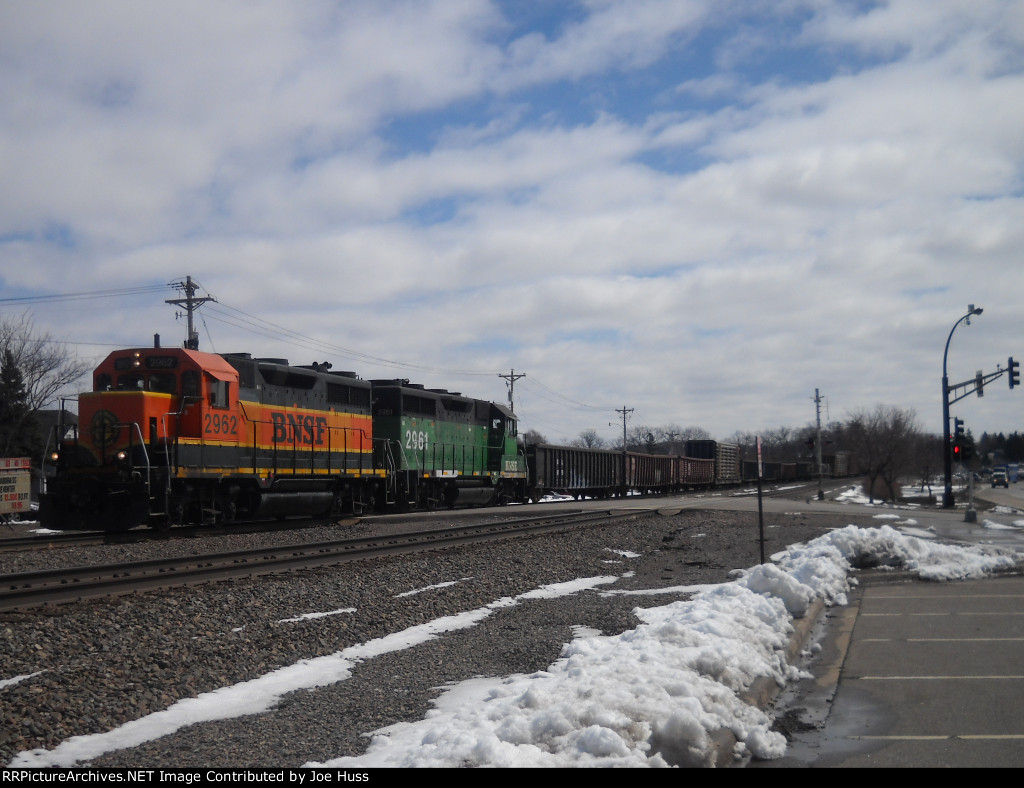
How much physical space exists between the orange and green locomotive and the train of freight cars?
Result: 3 cm

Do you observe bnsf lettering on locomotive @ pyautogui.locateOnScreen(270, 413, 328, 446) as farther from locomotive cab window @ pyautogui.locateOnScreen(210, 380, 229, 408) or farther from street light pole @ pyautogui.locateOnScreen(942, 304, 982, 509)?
street light pole @ pyautogui.locateOnScreen(942, 304, 982, 509)

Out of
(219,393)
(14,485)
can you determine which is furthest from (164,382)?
(14,485)

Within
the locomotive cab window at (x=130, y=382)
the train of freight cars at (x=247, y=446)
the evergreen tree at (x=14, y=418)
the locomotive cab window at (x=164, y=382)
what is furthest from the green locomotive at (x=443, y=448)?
the evergreen tree at (x=14, y=418)

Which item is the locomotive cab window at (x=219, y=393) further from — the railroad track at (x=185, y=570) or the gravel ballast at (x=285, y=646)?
the gravel ballast at (x=285, y=646)

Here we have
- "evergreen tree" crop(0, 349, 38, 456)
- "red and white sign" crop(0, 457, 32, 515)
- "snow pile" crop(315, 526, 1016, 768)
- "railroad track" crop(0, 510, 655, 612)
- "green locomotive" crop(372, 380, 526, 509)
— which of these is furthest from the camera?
"evergreen tree" crop(0, 349, 38, 456)

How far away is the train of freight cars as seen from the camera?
16.6m

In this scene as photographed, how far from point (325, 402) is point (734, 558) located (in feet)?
41.1

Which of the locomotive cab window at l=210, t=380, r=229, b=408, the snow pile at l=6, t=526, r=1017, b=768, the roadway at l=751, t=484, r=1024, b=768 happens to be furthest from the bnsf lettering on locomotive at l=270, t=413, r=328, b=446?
the roadway at l=751, t=484, r=1024, b=768

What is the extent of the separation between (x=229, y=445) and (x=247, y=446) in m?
0.66

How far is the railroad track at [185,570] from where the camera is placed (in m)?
9.50

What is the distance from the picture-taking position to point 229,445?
734 inches

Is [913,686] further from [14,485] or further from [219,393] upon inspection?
[14,485]

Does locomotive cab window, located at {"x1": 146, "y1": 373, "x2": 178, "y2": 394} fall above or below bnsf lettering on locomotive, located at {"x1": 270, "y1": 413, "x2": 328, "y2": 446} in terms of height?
above
